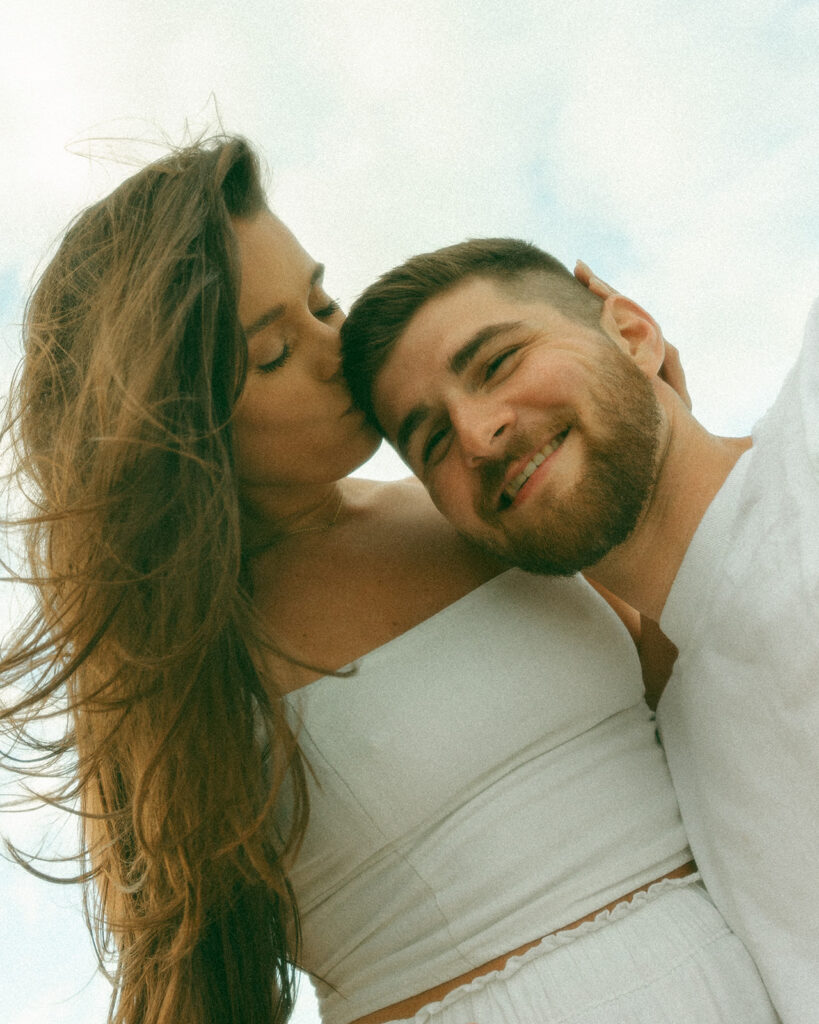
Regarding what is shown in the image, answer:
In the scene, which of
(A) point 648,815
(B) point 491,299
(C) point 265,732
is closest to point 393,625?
(C) point 265,732

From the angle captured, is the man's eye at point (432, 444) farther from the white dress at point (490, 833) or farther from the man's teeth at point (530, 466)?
the white dress at point (490, 833)

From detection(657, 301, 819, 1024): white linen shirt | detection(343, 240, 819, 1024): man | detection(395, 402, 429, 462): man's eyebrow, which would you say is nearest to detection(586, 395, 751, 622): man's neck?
detection(343, 240, 819, 1024): man

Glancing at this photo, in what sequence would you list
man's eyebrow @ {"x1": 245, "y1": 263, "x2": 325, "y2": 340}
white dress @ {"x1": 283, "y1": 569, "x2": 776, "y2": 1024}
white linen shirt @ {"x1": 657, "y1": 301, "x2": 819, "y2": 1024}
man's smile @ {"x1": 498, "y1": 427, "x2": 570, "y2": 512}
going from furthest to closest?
man's smile @ {"x1": 498, "y1": 427, "x2": 570, "y2": 512}
man's eyebrow @ {"x1": 245, "y1": 263, "x2": 325, "y2": 340}
white dress @ {"x1": 283, "y1": 569, "x2": 776, "y2": 1024}
white linen shirt @ {"x1": 657, "y1": 301, "x2": 819, "y2": 1024}

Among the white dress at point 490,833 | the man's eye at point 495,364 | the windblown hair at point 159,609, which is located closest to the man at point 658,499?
the man's eye at point 495,364

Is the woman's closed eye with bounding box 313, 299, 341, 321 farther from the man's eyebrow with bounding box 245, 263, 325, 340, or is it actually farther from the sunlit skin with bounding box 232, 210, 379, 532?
the man's eyebrow with bounding box 245, 263, 325, 340

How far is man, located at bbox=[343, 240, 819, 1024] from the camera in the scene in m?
1.33

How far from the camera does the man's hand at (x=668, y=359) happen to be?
6.66 ft

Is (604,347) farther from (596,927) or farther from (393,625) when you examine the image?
(596,927)

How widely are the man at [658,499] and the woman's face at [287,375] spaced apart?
0.09 metres

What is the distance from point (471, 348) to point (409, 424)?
8.3 inches

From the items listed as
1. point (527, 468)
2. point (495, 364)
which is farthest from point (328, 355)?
point (527, 468)

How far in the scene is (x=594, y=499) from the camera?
166 centimetres

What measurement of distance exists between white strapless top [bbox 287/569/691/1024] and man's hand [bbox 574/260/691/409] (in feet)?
2.33

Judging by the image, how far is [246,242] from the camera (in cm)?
165
